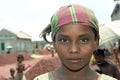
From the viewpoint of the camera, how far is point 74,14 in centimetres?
167

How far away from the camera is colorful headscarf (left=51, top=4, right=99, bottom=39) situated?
1666mm

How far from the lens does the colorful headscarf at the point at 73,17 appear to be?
65.6 inches

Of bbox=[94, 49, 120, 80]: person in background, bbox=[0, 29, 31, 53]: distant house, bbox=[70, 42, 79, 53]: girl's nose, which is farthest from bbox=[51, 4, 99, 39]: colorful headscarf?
bbox=[0, 29, 31, 53]: distant house

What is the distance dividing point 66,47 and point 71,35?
0.06 metres

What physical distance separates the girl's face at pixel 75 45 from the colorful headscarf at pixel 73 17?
0.02 m

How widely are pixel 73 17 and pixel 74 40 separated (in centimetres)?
11

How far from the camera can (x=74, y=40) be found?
167cm

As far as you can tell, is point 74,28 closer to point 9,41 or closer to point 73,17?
point 73,17

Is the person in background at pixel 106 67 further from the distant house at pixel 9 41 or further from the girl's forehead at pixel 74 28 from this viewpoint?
the distant house at pixel 9 41

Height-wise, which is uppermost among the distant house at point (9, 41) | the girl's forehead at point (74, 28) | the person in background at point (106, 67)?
the distant house at point (9, 41)

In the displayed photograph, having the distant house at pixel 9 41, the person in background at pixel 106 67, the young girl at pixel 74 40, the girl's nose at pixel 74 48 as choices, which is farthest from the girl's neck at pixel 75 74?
the distant house at pixel 9 41

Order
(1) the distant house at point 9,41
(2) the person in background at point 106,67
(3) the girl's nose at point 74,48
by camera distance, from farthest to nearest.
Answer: (1) the distant house at point 9,41
(2) the person in background at point 106,67
(3) the girl's nose at point 74,48

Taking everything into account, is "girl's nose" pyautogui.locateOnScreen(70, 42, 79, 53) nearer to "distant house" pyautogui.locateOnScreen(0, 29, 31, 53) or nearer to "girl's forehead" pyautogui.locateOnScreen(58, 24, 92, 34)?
"girl's forehead" pyautogui.locateOnScreen(58, 24, 92, 34)

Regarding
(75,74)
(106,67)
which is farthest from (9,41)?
(75,74)
